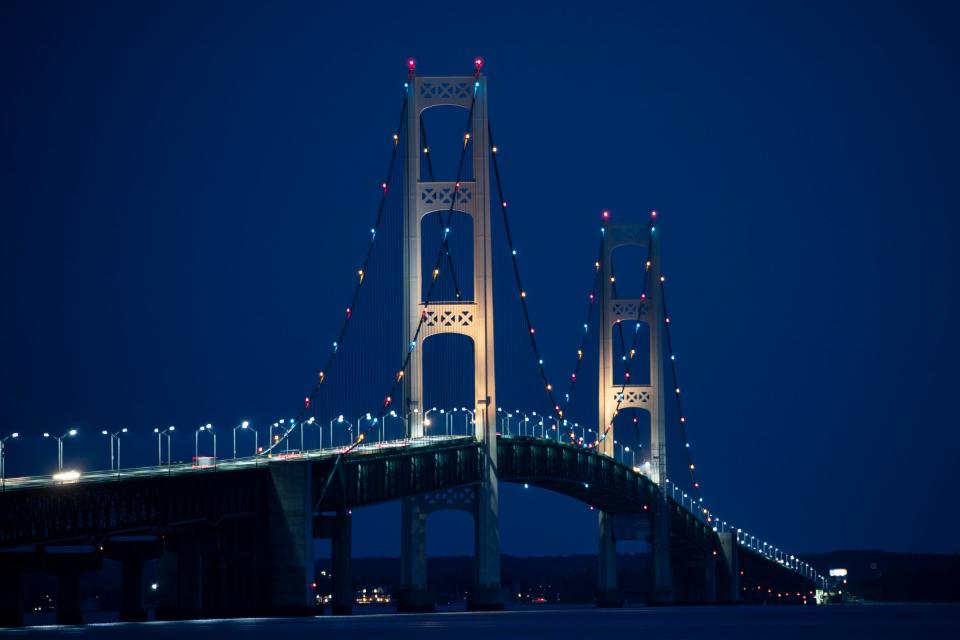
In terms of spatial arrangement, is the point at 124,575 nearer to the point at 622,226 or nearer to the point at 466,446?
the point at 466,446

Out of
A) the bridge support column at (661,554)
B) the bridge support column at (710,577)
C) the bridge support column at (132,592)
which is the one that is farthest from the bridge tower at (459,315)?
the bridge support column at (710,577)

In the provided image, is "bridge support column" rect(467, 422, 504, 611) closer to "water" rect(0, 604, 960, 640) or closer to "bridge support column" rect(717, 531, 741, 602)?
"water" rect(0, 604, 960, 640)

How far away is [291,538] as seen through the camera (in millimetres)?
70562

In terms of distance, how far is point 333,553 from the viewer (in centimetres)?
8062

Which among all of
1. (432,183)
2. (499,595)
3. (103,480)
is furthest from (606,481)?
(103,480)

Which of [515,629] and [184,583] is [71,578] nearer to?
[184,583]

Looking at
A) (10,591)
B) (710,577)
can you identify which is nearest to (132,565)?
(10,591)

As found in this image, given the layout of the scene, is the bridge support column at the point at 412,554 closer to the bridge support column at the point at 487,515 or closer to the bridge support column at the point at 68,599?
the bridge support column at the point at 487,515

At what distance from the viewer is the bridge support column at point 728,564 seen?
128863 millimetres

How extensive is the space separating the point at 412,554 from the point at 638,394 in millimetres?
36316

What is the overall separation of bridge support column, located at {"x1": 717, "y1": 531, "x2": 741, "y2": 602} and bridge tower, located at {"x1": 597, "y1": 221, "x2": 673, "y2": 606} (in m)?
12.6

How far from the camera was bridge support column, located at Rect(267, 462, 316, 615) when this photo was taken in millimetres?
70250

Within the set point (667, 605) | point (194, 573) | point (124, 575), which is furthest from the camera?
point (667, 605)

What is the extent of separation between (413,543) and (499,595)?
562 cm
